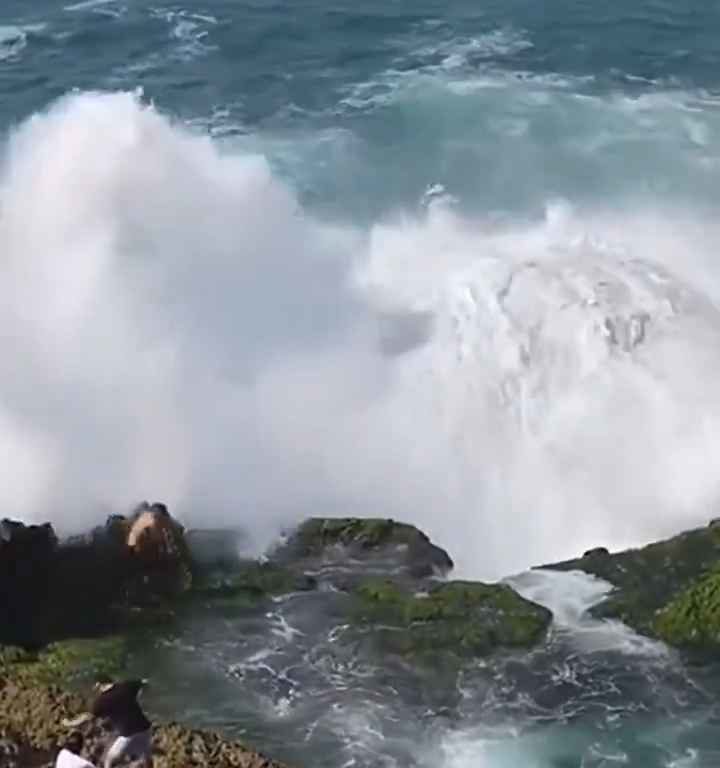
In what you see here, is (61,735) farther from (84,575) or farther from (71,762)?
(84,575)

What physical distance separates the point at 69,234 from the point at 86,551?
48.8ft

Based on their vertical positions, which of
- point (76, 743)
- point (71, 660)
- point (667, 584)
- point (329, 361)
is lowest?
point (667, 584)

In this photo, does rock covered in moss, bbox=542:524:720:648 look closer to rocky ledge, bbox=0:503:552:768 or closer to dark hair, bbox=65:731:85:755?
rocky ledge, bbox=0:503:552:768

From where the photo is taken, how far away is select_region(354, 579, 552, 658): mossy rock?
29.2 m

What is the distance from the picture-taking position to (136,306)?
4112cm

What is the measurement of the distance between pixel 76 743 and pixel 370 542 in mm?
14255

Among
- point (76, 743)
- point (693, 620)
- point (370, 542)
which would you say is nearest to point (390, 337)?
point (370, 542)

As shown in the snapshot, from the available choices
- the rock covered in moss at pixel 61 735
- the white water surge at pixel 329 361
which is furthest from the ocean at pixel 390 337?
the rock covered in moss at pixel 61 735

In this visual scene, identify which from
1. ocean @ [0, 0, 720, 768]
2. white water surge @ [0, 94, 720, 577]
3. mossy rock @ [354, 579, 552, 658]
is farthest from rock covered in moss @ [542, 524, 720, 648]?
white water surge @ [0, 94, 720, 577]

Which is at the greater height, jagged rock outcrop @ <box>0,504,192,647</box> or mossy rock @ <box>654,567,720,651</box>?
jagged rock outcrop @ <box>0,504,192,647</box>

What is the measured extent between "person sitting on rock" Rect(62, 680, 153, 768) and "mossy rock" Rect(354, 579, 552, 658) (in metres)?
11.7

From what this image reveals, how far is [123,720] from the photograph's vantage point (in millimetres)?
17641

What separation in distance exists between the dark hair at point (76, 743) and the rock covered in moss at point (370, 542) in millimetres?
13367

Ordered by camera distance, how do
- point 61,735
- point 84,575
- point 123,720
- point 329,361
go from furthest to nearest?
point 329,361 < point 84,575 < point 61,735 < point 123,720
